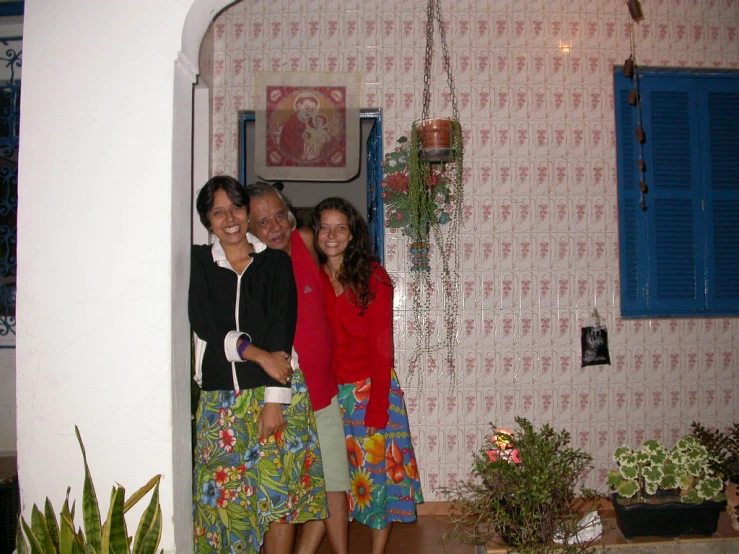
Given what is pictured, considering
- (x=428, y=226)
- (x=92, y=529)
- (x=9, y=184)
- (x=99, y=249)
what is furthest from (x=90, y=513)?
(x=428, y=226)

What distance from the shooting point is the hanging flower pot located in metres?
3.21

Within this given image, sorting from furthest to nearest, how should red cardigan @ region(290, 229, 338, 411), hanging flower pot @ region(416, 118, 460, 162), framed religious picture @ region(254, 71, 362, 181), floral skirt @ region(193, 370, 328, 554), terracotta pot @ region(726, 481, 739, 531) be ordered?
framed religious picture @ region(254, 71, 362, 181) < hanging flower pot @ region(416, 118, 460, 162) < terracotta pot @ region(726, 481, 739, 531) < red cardigan @ region(290, 229, 338, 411) < floral skirt @ region(193, 370, 328, 554)

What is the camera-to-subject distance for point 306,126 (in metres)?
3.65

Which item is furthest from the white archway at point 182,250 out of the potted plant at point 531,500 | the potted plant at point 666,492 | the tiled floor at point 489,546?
the potted plant at point 666,492

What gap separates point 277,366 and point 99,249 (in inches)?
28.2

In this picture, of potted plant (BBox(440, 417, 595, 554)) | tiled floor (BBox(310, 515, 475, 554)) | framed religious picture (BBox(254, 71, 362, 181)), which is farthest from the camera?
framed religious picture (BBox(254, 71, 362, 181))

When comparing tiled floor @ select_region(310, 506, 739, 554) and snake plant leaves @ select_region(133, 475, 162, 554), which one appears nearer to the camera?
snake plant leaves @ select_region(133, 475, 162, 554)

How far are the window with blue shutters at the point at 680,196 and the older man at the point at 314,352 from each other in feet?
7.68

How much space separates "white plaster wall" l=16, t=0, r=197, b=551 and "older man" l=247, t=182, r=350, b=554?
596 millimetres

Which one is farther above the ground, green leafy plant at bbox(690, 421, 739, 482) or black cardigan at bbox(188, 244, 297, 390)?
black cardigan at bbox(188, 244, 297, 390)

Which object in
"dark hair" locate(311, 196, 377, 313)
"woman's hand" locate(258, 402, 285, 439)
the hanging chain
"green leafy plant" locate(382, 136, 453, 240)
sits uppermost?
the hanging chain

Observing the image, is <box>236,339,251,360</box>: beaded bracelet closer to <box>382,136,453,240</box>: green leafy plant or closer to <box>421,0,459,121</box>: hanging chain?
<box>382,136,453,240</box>: green leafy plant

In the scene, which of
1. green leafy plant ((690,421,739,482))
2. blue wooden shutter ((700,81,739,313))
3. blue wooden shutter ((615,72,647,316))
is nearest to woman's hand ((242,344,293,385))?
green leafy plant ((690,421,739,482))

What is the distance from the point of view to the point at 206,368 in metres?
2.06
